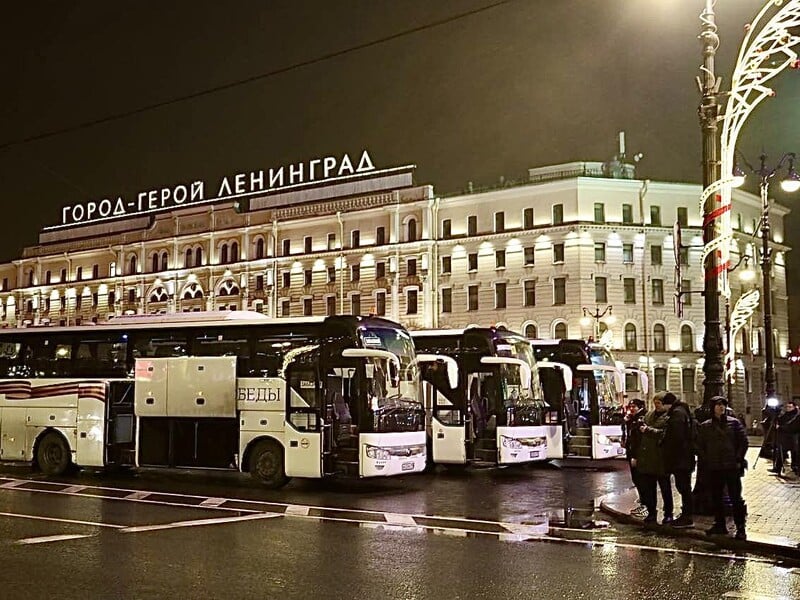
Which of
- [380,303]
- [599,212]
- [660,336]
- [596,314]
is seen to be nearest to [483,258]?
[380,303]

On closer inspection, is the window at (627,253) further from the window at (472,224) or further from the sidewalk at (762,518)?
the sidewalk at (762,518)

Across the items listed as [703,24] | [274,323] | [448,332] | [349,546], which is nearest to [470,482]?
[448,332]

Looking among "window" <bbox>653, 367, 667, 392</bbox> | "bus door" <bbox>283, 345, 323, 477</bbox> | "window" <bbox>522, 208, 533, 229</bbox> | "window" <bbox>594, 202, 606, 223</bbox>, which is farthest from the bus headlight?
"window" <bbox>653, 367, 667, 392</bbox>

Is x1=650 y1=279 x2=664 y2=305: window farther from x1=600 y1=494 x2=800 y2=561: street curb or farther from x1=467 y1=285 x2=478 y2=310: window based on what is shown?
x1=600 y1=494 x2=800 y2=561: street curb

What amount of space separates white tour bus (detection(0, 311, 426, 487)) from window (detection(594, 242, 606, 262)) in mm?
44627

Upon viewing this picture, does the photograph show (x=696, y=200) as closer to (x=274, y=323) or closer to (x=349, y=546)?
(x=274, y=323)

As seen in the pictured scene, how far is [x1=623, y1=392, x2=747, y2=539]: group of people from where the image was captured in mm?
11602

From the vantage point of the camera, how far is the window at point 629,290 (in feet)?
205

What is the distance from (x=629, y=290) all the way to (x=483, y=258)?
10.2 metres

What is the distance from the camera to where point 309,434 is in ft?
56.5

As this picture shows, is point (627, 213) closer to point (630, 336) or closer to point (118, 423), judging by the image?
point (630, 336)

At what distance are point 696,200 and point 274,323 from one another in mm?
50780

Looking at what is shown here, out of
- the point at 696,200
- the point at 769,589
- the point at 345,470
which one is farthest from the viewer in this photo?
the point at 696,200

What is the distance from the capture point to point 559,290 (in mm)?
62469
